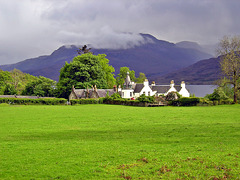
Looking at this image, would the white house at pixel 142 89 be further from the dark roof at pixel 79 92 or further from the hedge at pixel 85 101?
the hedge at pixel 85 101

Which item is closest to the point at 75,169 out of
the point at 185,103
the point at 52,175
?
the point at 52,175

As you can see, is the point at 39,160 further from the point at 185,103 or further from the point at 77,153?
the point at 185,103

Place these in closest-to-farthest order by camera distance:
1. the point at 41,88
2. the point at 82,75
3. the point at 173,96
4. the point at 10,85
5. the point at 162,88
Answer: the point at 173,96, the point at 82,75, the point at 162,88, the point at 41,88, the point at 10,85

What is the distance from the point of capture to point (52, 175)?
11.3 m

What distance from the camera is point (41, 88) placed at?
9638cm

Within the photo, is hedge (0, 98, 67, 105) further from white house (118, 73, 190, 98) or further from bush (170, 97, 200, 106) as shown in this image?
bush (170, 97, 200, 106)

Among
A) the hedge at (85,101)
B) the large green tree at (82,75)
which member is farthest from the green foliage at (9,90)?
the hedge at (85,101)

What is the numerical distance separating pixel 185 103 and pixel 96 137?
4068 cm

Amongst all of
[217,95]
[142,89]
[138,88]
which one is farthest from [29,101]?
[217,95]

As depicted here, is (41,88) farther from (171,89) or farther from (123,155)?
(123,155)

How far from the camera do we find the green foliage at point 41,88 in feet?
314

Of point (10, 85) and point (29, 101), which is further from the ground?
point (10, 85)

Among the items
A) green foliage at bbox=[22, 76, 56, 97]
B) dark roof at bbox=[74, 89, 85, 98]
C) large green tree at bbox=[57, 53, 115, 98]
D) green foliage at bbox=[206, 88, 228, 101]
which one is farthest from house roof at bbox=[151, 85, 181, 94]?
green foliage at bbox=[22, 76, 56, 97]

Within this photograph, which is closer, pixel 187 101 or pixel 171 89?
pixel 187 101
